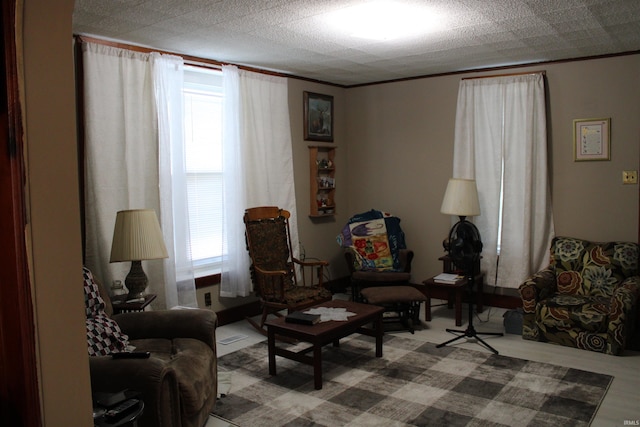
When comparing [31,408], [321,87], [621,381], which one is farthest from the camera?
[321,87]

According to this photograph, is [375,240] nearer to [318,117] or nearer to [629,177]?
[318,117]

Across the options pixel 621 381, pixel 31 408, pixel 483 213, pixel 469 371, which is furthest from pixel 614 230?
pixel 31 408

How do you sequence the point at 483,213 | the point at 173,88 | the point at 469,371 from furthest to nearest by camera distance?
the point at 483,213 < the point at 173,88 < the point at 469,371

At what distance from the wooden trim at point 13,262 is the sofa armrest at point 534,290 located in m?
3.87

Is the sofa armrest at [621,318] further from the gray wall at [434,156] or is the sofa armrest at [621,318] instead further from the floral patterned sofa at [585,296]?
the gray wall at [434,156]

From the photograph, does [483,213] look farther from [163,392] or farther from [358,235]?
[163,392]

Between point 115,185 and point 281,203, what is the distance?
1.80 metres

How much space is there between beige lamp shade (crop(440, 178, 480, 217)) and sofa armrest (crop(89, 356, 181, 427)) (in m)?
Result: 2.96

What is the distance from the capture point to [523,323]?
440 centimetres

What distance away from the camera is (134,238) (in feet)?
11.3

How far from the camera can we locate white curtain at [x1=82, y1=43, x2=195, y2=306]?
377 centimetres

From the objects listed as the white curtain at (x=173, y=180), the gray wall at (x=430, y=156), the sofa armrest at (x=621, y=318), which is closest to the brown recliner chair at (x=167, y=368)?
the white curtain at (x=173, y=180)

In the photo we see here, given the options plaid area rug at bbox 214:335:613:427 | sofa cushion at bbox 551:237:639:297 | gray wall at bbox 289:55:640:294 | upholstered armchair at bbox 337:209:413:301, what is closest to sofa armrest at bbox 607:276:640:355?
sofa cushion at bbox 551:237:639:297

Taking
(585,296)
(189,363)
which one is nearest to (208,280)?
(189,363)
